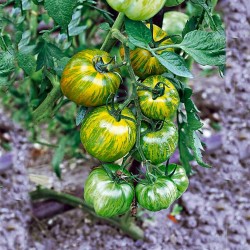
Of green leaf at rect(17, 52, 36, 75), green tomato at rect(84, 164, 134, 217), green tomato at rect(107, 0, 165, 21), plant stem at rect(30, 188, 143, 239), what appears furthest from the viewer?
plant stem at rect(30, 188, 143, 239)

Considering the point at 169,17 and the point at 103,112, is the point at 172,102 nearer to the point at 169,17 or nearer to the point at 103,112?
the point at 103,112

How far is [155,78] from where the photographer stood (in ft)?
2.63


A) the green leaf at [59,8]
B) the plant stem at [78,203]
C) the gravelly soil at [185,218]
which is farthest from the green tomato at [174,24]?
the gravelly soil at [185,218]

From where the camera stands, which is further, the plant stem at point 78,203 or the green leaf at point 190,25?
the plant stem at point 78,203

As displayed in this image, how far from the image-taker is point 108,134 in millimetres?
774

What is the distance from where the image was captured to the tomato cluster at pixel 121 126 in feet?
2.56

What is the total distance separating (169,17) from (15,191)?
44.0 inches

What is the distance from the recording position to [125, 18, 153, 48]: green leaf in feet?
2.39

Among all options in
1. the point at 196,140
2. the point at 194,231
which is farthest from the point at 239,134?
the point at 196,140

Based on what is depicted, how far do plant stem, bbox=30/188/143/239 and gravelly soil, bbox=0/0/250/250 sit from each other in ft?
0.17

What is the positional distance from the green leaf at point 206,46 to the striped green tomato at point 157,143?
0.15 meters

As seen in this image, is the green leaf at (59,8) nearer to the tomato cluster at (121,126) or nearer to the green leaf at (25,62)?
the tomato cluster at (121,126)

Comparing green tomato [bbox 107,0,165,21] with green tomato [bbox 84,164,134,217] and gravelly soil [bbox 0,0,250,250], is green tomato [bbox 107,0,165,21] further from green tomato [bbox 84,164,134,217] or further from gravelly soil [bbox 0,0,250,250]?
gravelly soil [bbox 0,0,250,250]

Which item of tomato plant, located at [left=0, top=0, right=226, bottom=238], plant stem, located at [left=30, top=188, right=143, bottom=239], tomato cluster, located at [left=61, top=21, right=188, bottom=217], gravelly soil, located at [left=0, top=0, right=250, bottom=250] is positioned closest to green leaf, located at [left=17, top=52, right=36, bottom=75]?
tomato plant, located at [left=0, top=0, right=226, bottom=238]
